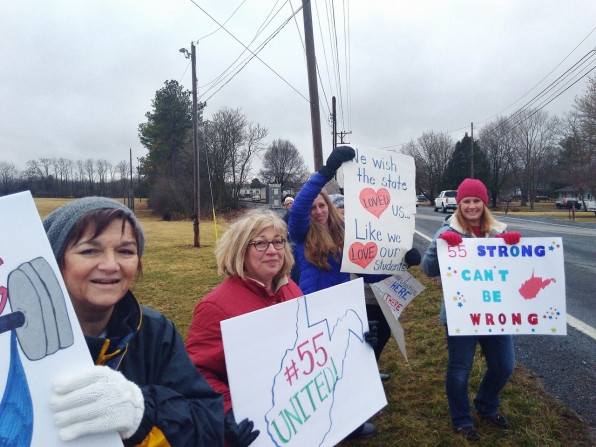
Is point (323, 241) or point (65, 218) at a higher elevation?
point (65, 218)

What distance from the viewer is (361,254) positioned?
305 cm

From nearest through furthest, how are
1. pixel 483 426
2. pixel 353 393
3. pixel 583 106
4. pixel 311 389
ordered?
pixel 311 389, pixel 353 393, pixel 483 426, pixel 583 106

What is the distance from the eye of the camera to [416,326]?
5.32m

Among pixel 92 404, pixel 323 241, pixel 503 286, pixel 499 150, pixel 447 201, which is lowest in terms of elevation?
pixel 503 286

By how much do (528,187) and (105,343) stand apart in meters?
61.5

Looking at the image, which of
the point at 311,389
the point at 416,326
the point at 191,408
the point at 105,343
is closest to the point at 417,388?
the point at 416,326

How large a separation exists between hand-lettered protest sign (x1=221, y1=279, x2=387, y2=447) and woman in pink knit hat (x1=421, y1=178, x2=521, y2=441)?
891 mm

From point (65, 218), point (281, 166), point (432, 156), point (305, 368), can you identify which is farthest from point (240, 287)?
point (281, 166)

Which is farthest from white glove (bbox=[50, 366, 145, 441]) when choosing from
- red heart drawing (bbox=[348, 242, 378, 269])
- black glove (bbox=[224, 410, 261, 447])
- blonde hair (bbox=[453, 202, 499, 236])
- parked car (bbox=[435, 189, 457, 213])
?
parked car (bbox=[435, 189, 457, 213])

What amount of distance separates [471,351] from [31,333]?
2.60 m

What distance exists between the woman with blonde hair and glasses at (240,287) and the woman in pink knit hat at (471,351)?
4.20ft

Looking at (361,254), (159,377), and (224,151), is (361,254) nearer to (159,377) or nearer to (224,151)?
(159,377)

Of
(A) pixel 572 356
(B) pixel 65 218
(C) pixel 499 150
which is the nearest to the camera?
(B) pixel 65 218

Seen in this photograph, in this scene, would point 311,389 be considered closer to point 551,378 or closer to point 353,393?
point 353,393
